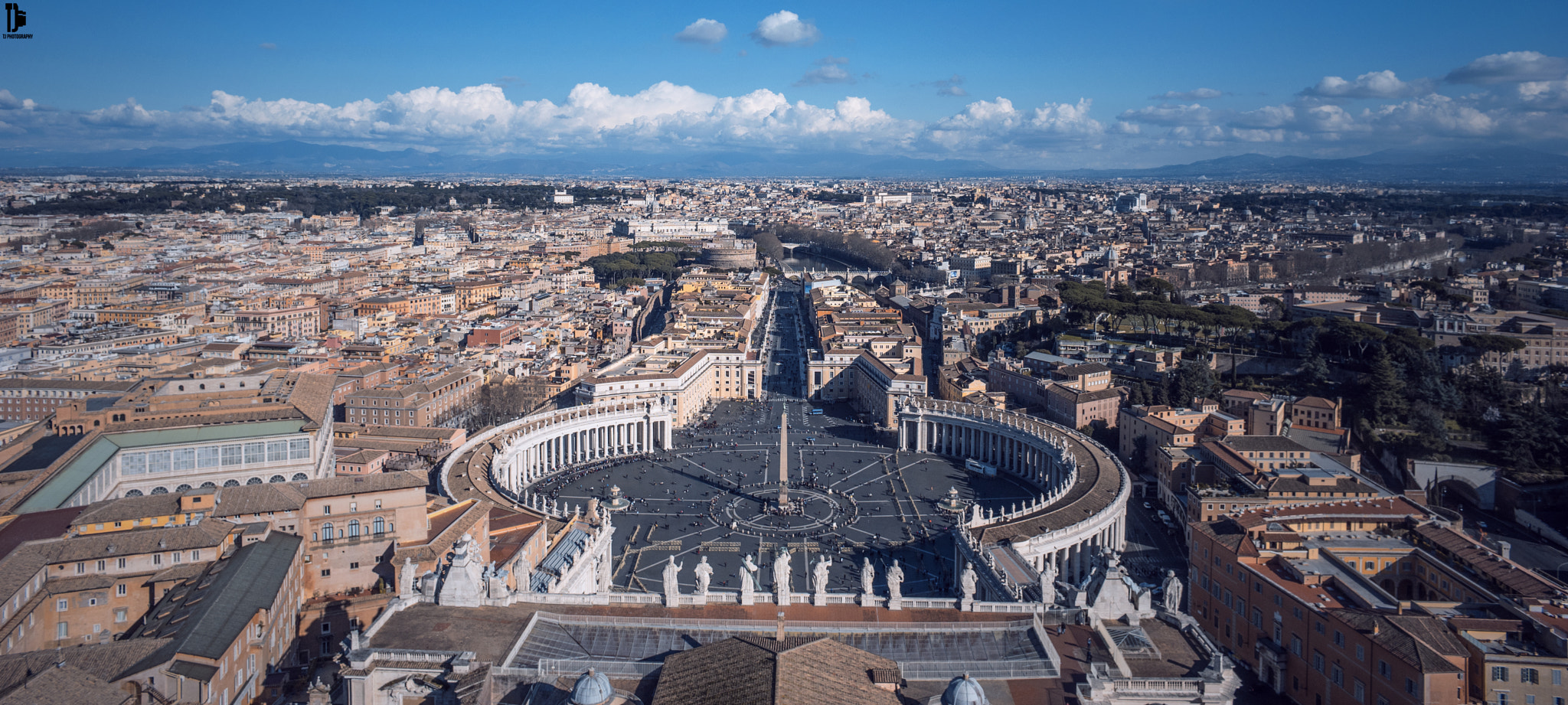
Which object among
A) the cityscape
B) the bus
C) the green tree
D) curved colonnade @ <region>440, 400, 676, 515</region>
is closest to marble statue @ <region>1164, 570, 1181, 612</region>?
the cityscape

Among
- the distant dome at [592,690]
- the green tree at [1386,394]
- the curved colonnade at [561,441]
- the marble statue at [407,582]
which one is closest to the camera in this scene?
the distant dome at [592,690]

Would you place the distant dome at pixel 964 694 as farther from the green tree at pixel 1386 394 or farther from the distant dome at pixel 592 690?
the green tree at pixel 1386 394

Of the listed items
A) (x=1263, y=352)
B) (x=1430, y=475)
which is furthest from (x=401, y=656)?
(x=1263, y=352)

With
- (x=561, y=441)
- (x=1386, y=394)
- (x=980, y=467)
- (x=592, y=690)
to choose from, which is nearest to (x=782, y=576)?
(x=592, y=690)

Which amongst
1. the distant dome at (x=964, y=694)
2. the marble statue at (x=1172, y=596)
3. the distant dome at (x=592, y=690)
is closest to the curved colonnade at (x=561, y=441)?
the distant dome at (x=592, y=690)

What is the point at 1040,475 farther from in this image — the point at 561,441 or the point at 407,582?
the point at 407,582

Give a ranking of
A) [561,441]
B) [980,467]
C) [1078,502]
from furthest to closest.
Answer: [561,441] → [980,467] → [1078,502]

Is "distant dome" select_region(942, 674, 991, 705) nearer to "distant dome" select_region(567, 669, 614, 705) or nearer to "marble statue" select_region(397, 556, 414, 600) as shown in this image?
"distant dome" select_region(567, 669, 614, 705)
